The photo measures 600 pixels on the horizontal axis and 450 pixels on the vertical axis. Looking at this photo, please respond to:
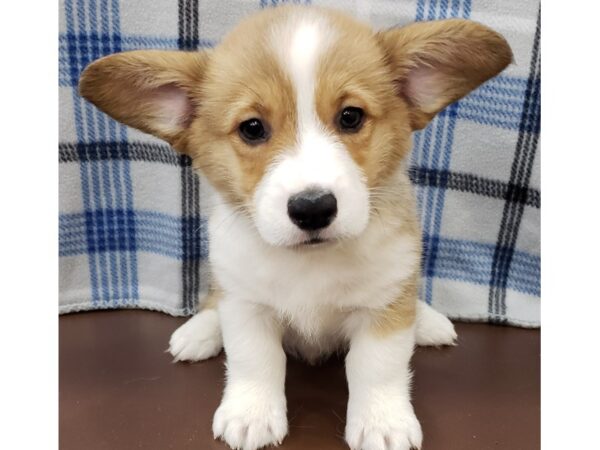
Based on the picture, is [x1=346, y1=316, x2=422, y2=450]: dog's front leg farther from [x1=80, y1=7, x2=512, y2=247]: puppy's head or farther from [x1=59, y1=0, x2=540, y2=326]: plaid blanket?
[x1=59, y1=0, x2=540, y2=326]: plaid blanket

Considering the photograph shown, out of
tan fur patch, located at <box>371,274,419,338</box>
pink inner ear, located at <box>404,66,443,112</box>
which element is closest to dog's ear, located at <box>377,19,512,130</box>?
pink inner ear, located at <box>404,66,443,112</box>

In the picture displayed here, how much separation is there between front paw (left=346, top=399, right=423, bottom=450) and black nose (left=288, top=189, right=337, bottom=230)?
572 millimetres

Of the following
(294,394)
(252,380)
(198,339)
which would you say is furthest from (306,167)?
(198,339)

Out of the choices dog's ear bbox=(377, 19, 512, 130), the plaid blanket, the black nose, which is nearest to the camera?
the black nose

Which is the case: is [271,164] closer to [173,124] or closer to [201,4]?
[173,124]

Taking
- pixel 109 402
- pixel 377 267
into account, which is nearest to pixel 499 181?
pixel 377 267

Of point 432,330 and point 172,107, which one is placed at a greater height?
point 172,107

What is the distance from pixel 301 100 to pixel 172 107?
1.27 feet

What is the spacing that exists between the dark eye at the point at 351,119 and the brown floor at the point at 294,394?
2.62 feet

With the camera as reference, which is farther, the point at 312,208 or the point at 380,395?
the point at 380,395

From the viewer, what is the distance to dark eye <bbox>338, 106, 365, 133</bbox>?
1.50 m

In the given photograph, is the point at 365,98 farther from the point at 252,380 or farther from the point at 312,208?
the point at 252,380

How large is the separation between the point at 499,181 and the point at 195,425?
4.14 feet

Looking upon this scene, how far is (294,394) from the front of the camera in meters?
1.93
